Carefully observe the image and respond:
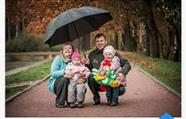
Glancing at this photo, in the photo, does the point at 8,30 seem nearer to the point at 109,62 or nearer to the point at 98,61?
the point at 98,61

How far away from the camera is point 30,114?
537 centimetres

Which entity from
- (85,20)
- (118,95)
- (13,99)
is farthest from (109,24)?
(13,99)

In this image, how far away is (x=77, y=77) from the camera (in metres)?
5.00

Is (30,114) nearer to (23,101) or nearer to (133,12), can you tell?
(23,101)

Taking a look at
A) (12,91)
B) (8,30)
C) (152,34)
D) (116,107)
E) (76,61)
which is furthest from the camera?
(152,34)

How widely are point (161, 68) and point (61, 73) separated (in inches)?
99.4

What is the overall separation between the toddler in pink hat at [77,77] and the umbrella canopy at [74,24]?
13.8 inches

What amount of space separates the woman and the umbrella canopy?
20 cm

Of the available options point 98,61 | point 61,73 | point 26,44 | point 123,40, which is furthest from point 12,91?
point 123,40

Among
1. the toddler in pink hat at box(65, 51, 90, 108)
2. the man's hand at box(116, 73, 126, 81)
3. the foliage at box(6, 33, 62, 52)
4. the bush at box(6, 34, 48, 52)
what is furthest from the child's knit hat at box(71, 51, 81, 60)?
the bush at box(6, 34, 48, 52)

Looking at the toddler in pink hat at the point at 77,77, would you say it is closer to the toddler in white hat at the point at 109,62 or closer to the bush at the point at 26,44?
the toddler in white hat at the point at 109,62

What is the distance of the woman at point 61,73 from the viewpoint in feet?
16.5

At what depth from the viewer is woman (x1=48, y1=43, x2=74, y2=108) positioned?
5.02 m

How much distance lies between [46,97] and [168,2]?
2.60 meters
